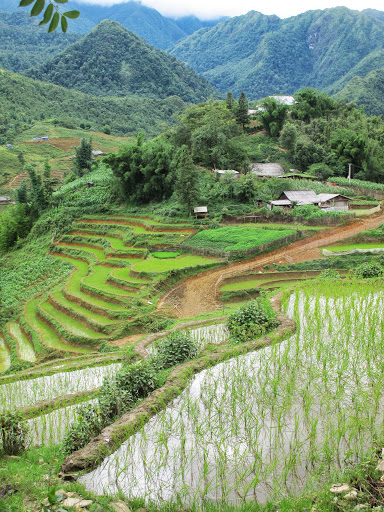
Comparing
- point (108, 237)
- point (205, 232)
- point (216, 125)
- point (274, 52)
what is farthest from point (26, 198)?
point (274, 52)

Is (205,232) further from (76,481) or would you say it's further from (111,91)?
(111,91)

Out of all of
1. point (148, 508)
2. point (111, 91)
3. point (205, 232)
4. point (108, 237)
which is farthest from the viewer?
point (111, 91)

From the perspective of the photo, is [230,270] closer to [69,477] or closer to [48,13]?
[69,477]

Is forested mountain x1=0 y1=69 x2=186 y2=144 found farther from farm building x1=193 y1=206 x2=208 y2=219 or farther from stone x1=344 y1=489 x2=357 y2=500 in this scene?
stone x1=344 y1=489 x2=357 y2=500

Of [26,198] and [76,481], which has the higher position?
[26,198]

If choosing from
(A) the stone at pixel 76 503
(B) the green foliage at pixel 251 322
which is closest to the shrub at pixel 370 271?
(B) the green foliage at pixel 251 322

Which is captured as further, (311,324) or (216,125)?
(216,125)

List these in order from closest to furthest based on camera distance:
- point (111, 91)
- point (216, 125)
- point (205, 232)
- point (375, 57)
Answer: point (205, 232)
point (216, 125)
point (111, 91)
point (375, 57)
